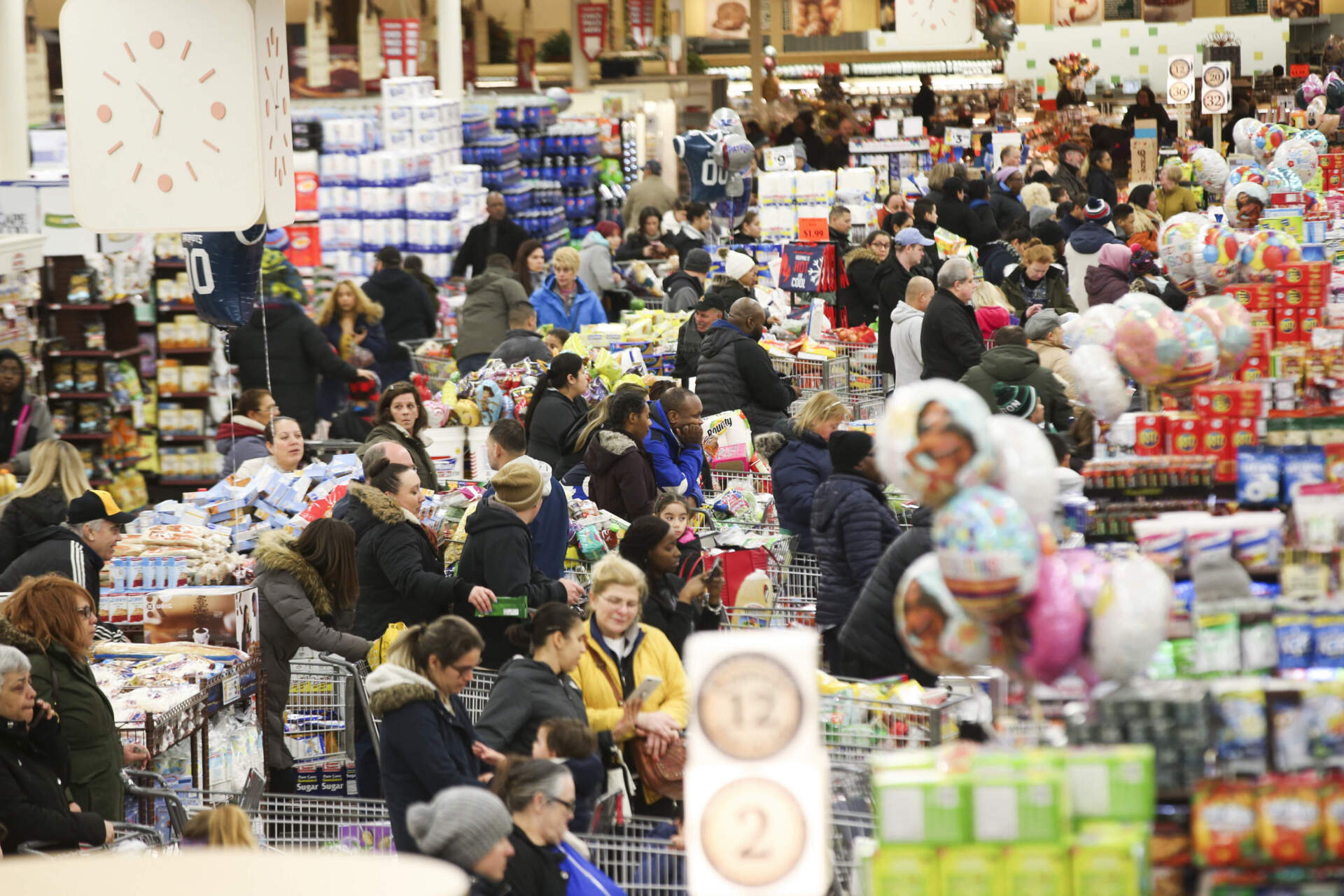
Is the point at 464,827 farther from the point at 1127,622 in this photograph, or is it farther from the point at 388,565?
the point at 388,565

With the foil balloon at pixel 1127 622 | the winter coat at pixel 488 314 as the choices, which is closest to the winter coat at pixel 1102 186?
the winter coat at pixel 488 314

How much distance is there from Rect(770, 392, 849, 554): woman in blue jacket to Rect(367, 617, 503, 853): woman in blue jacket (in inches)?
96.7

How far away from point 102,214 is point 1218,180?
888 centimetres

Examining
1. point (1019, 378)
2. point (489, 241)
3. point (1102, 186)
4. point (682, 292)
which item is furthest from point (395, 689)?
point (1102, 186)

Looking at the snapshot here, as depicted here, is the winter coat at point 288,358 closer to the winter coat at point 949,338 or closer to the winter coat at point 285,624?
the winter coat at point 949,338

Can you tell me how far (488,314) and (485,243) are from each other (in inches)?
133

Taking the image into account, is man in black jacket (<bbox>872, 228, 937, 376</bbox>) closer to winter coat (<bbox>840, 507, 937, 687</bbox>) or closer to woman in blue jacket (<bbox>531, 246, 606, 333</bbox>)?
woman in blue jacket (<bbox>531, 246, 606, 333</bbox>)

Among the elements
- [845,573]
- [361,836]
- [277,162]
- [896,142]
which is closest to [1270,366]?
Answer: [845,573]

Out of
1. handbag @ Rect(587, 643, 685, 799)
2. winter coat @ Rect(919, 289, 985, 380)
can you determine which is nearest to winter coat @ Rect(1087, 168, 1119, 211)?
winter coat @ Rect(919, 289, 985, 380)

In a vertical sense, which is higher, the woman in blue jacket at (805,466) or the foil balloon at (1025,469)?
the foil balloon at (1025,469)

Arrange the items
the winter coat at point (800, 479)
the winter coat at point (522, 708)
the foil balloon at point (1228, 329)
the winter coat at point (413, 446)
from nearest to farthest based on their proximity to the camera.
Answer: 1. the foil balloon at point (1228, 329)
2. the winter coat at point (522, 708)
3. the winter coat at point (800, 479)
4. the winter coat at point (413, 446)

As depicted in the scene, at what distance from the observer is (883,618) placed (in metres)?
5.26

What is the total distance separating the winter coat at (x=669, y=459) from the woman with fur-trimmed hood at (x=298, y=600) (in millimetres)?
1607

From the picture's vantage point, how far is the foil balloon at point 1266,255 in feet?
17.1
